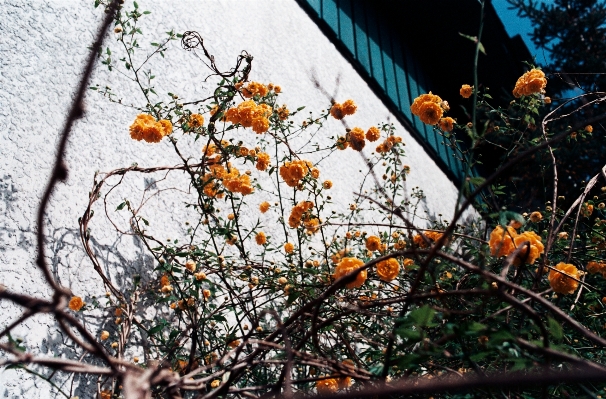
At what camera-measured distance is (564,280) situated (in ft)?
3.87

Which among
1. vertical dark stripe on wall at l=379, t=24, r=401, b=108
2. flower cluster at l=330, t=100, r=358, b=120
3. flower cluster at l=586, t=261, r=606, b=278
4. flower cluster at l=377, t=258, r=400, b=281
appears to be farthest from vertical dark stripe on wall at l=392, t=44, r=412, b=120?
flower cluster at l=377, t=258, r=400, b=281

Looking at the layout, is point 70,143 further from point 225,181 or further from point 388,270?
point 388,270

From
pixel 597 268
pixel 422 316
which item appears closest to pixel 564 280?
pixel 422 316

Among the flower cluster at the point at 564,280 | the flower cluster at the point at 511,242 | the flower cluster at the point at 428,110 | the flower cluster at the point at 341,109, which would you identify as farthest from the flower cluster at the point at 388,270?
the flower cluster at the point at 341,109

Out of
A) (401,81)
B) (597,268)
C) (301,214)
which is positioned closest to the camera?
(597,268)

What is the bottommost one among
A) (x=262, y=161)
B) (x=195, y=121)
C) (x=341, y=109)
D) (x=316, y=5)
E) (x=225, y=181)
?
(x=225, y=181)

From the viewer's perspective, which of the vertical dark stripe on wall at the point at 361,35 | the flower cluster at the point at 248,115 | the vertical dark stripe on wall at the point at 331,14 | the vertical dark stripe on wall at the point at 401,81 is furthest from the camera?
the vertical dark stripe on wall at the point at 401,81

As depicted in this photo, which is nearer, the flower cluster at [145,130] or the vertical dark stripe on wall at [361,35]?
the flower cluster at [145,130]

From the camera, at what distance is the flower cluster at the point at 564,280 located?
1163 millimetres

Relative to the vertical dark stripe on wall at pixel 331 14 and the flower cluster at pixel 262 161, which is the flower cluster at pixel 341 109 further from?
the vertical dark stripe on wall at pixel 331 14

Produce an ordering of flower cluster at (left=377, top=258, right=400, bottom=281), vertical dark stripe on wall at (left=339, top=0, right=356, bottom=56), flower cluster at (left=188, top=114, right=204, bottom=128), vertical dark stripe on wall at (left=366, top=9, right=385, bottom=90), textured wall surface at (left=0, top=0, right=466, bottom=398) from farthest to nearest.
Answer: vertical dark stripe on wall at (left=366, top=9, right=385, bottom=90) → vertical dark stripe on wall at (left=339, top=0, right=356, bottom=56) → flower cluster at (left=188, top=114, right=204, bottom=128) → textured wall surface at (left=0, top=0, right=466, bottom=398) → flower cluster at (left=377, top=258, right=400, bottom=281)

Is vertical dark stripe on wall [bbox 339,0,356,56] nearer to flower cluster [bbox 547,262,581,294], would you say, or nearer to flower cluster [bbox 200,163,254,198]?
flower cluster [bbox 200,163,254,198]

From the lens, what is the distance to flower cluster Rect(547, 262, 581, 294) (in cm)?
116

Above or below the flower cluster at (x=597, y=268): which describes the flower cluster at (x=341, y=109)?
above
